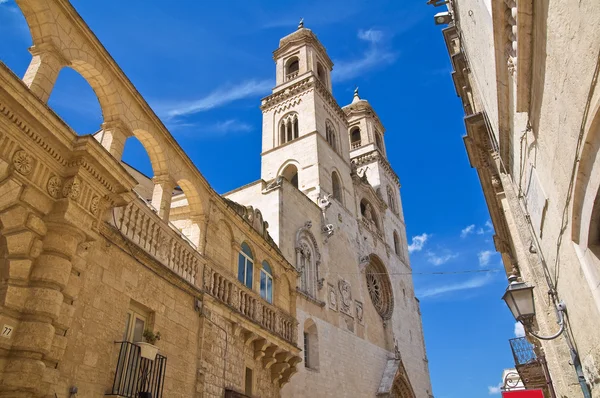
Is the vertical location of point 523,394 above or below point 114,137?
below

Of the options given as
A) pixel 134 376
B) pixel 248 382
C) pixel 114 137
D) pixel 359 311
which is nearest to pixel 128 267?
pixel 134 376

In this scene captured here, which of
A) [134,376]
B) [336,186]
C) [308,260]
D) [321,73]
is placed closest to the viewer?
[134,376]

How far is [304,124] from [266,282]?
1390 centimetres

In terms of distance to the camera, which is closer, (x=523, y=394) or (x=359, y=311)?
(x=523, y=394)

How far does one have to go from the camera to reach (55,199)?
6.08 m

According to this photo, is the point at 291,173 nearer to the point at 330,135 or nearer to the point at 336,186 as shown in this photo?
the point at 336,186

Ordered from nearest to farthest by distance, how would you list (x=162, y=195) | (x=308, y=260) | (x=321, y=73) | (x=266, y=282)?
(x=162, y=195), (x=266, y=282), (x=308, y=260), (x=321, y=73)

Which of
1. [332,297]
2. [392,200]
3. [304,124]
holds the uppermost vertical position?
[392,200]

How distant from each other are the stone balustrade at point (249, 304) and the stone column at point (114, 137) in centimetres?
328

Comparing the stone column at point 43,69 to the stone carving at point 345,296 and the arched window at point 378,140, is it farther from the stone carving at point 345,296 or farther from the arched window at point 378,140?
the arched window at point 378,140

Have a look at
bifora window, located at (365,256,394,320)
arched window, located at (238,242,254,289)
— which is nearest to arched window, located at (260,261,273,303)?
arched window, located at (238,242,254,289)

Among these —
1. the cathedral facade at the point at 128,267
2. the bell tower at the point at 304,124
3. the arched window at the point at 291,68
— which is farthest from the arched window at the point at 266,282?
the arched window at the point at 291,68

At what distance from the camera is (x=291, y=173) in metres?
24.9

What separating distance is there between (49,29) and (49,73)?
0.65 meters
